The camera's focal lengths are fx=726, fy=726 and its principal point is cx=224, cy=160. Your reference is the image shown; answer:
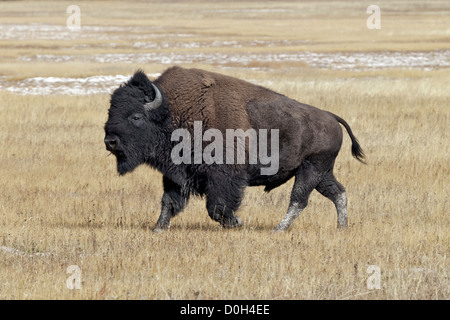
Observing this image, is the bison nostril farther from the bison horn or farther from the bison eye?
the bison horn

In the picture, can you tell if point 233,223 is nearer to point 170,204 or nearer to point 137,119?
point 170,204

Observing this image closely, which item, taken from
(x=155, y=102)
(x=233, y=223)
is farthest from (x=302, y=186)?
(x=155, y=102)

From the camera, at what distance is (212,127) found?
789 centimetres

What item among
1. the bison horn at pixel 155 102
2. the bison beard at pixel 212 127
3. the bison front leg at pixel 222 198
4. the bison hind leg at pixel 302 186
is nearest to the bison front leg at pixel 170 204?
the bison beard at pixel 212 127

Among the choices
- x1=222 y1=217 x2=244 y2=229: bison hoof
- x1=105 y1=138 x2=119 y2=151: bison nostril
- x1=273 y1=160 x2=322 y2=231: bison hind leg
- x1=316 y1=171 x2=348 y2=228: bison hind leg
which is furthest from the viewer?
x1=316 y1=171 x2=348 y2=228: bison hind leg

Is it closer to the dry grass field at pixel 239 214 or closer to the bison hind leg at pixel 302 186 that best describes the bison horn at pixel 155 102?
the dry grass field at pixel 239 214

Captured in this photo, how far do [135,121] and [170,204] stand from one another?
1017mm

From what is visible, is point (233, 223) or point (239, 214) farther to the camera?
point (239, 214)

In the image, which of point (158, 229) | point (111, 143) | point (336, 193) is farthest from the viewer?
point (336, 193)

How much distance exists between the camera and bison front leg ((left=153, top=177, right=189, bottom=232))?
805 cm

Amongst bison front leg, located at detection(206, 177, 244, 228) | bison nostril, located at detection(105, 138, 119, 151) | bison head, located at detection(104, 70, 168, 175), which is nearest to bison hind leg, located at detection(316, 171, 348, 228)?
bison front leg, located at detection(206, 177, 244, 228)

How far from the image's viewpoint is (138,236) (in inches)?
294
